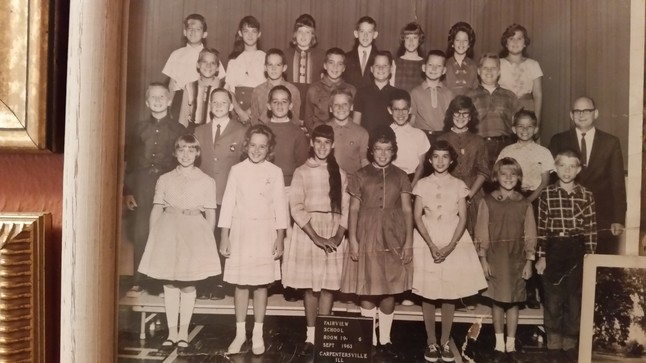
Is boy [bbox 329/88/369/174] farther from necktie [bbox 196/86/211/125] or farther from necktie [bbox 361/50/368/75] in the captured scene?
necktie [bbox 196/86/211/125]

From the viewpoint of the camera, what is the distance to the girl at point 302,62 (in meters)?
0.61

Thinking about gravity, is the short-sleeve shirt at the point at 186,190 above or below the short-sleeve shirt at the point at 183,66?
below

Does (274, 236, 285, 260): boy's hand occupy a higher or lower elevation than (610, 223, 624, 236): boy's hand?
lower

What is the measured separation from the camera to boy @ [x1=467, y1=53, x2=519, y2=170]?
609mm

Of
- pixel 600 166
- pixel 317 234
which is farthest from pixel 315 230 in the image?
pixel 600 166

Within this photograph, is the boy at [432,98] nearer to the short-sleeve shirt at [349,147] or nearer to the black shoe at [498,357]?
the short-sleeve shirt at [349,147]

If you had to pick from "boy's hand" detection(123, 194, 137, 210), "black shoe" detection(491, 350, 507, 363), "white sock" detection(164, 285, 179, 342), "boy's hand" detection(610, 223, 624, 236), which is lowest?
"black shoe" detection(491, 350, 507, 363)

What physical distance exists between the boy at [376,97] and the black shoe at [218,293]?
248 mm

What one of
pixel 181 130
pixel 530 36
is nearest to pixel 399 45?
pixel 530 36

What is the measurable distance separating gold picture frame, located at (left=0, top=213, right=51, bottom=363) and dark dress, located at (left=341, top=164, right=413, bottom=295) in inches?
13.9

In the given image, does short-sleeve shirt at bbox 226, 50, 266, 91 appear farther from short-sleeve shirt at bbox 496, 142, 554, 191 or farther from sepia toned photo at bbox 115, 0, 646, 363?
short-sleeve shirt at bbox 496, 142, 554, 191

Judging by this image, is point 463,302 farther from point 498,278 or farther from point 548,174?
point 548,174

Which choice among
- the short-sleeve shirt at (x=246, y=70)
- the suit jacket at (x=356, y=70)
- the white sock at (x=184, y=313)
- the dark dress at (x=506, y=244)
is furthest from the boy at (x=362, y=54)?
the white sock at (x=184, y=313)

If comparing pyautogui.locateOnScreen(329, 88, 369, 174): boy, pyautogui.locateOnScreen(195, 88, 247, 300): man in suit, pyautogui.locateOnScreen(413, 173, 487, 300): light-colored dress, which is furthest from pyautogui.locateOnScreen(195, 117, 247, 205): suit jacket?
A: pyautogui.locateOnScreen(413, 173, 487, 300): light-colored dress
